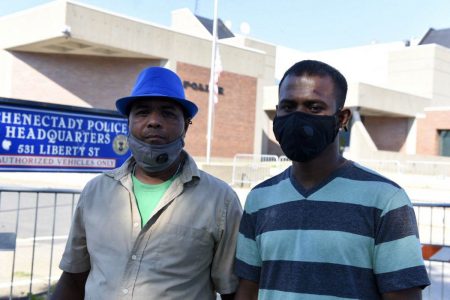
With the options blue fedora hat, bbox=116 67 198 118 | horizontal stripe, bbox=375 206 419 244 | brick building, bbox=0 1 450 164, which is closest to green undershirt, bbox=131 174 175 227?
blue fedora hat, bbox=116 67 198 118

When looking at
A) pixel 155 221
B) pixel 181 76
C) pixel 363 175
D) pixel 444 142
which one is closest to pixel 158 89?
pixel 155 221

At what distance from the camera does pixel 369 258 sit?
1.79 meters

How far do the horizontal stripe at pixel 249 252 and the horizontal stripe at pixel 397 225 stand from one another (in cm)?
53

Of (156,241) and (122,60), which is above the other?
(122,60)

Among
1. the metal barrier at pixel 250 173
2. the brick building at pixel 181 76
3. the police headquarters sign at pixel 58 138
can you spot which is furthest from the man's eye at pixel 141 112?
the brick building at pixel 181 76

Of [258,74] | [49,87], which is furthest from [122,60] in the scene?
[258,74]

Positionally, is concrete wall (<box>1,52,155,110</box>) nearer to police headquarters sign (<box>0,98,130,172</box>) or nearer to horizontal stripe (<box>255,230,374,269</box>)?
police headquarters sign (<box>0,98,130,172</box>)

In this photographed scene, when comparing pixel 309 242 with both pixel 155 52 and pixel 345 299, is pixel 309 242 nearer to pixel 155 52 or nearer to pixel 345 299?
pixel 345 299

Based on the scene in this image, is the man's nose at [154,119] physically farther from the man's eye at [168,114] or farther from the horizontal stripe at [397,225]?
the horizontal stripe at [397,225]

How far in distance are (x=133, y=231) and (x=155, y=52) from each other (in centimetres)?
2531

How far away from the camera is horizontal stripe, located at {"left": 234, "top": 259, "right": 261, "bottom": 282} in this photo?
2086 millimetres

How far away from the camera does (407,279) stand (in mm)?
1727

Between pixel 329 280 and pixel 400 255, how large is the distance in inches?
10.3

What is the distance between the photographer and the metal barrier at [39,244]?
5.17 m
